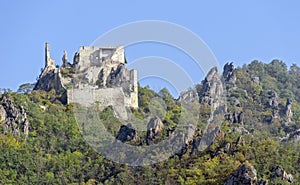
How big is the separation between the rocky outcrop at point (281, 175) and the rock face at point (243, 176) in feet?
10.2

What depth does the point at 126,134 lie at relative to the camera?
73188 mm

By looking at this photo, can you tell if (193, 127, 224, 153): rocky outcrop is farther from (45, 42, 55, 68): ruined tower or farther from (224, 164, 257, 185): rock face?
(45, 42, 55, 68): ruined tower

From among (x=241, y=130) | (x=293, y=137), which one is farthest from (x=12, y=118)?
(x=293, y=137)

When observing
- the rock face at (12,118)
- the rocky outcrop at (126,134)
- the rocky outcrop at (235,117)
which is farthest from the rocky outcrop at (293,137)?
the rock face at (12,118)

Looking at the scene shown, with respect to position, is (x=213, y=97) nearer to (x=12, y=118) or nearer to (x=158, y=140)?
(x=12, y=118)

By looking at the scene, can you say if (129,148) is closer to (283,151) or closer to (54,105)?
(283,151)

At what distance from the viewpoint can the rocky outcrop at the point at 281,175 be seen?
62.6 m

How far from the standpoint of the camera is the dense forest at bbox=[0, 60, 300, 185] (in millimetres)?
65438

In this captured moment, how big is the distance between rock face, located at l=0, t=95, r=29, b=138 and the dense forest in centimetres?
8

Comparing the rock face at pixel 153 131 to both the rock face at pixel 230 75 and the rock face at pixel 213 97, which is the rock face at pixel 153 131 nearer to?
the rock face at pixel 213 97

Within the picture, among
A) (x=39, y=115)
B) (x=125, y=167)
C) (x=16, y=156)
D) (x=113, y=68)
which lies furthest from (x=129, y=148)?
(x=113, y=68)

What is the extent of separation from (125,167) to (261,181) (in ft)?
38.4

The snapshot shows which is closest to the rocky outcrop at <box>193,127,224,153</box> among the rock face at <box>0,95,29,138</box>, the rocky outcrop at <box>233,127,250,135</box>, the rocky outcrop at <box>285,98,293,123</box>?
the rocky outcrop at <box>233,127,250,135</box>

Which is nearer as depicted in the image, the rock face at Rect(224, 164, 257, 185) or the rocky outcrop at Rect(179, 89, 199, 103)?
the rock face at Rect(224, 164, 257, 185)
